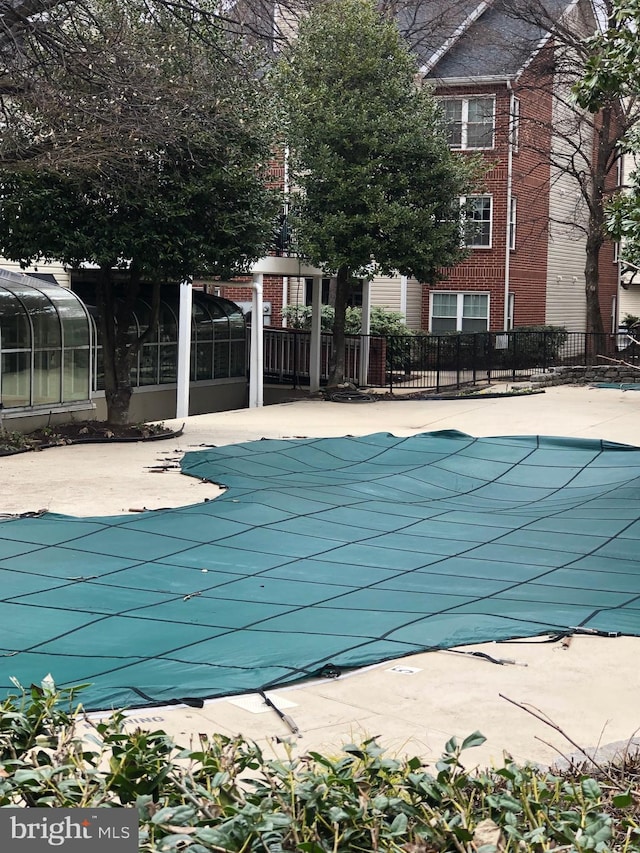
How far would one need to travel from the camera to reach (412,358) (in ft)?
79.8

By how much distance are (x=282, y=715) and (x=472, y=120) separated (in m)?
24.5

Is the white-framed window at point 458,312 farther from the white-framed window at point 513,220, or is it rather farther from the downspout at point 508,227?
the white-framed window at point 513,220

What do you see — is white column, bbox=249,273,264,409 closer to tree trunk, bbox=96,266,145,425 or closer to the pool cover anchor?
tree trunk, bbox=96,266,145,425

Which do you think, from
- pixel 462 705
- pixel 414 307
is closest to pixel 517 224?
pixel 414 307

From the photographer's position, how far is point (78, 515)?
958 cm

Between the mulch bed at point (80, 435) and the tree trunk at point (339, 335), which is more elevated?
the tree trunk at point (339, 335)

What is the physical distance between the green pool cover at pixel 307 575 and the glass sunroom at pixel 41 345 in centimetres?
405

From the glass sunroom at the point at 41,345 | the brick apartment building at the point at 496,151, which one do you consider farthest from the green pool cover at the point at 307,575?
the brick apartment building at the point at 496,151

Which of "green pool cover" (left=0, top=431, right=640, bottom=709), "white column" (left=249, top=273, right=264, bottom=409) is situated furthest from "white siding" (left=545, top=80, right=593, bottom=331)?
"green pool cover" (left=0, top=431, right=640, bottom=709)

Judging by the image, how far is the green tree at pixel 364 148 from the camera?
1942cm

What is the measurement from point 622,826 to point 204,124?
37.9ft

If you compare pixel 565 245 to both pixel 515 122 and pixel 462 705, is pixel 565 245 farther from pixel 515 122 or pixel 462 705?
pixel 462 705

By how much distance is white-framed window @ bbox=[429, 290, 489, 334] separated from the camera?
90.1ft

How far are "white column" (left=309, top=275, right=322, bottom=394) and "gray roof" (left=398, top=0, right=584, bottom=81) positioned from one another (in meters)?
7.88
